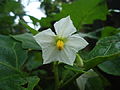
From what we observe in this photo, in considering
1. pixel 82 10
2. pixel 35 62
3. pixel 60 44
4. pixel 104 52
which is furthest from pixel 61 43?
pixel 35 62

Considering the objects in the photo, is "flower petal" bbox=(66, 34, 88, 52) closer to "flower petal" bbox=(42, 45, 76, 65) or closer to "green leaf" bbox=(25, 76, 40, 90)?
"flower petal" bbox=(42, 45, 76, 65)

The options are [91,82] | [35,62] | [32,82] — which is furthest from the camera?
[35,62]

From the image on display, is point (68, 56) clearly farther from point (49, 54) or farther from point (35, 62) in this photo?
point (35, 62)

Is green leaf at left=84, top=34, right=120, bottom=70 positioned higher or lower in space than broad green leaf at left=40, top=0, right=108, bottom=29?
lower

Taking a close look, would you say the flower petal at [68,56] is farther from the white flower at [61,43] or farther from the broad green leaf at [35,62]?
the broad green leaf at [35,62]

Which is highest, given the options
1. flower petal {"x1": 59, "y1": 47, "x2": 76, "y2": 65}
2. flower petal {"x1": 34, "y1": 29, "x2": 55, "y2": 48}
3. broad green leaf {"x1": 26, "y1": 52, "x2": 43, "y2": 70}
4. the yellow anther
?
flower petal {"x1": 34, "y1": 29, "x2": 55, "y2": 48}

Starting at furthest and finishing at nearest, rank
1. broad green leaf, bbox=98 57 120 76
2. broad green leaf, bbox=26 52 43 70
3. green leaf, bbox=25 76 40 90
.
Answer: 1. broad green leaf, bbox=26 52 43 70
2. broad green leaf, bbox=98 57 120 76
3. green leaf, bbox=25 76 40 90

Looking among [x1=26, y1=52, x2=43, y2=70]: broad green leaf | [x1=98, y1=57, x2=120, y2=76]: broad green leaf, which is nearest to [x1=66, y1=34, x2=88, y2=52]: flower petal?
[x1=98, y1=57, x2=120, y2=76]: broad green leaf
